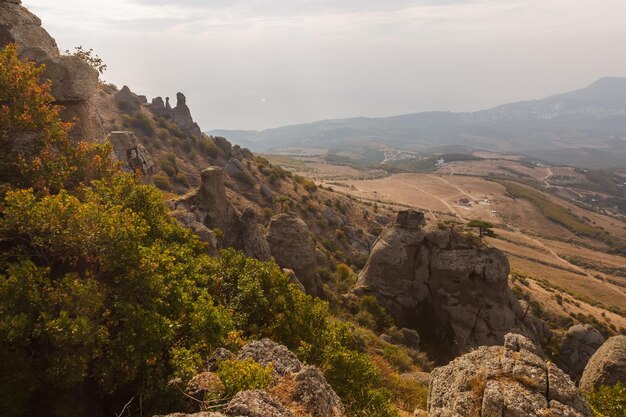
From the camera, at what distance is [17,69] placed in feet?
65.6

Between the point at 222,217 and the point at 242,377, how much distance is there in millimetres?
33258

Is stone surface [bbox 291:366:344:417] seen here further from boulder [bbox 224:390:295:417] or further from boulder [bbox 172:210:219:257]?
boulder [bbox 172:210:219:257]

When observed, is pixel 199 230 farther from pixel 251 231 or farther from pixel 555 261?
pixel 555 261

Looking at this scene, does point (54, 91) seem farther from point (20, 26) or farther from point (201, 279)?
point (201, 279)

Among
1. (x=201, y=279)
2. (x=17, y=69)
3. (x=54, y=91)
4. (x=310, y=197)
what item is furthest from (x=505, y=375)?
(x=310, y=197)

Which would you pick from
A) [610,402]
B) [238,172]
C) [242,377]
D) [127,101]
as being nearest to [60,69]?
[242,377]

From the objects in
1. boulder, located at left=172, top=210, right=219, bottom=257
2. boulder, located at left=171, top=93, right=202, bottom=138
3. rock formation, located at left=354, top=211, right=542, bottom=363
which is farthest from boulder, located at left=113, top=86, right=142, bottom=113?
rock formation, located at left=354, top=211, right=542, bottom=363

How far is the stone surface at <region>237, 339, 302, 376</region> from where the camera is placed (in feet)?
49.0

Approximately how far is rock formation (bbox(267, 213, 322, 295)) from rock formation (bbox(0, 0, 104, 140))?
21.7 meters

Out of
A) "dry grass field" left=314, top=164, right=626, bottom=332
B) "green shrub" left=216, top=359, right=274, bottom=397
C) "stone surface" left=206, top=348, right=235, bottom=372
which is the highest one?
"green shrub" left=216, top=359, right=274, bottom=397

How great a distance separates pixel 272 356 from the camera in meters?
15.4

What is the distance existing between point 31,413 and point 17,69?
17.3 meters

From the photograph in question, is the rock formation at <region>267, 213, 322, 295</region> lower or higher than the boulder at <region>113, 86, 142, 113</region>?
lower

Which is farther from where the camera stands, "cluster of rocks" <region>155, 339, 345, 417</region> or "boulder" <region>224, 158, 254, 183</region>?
"boulder" <region>224, 158, 254, 183</region>
